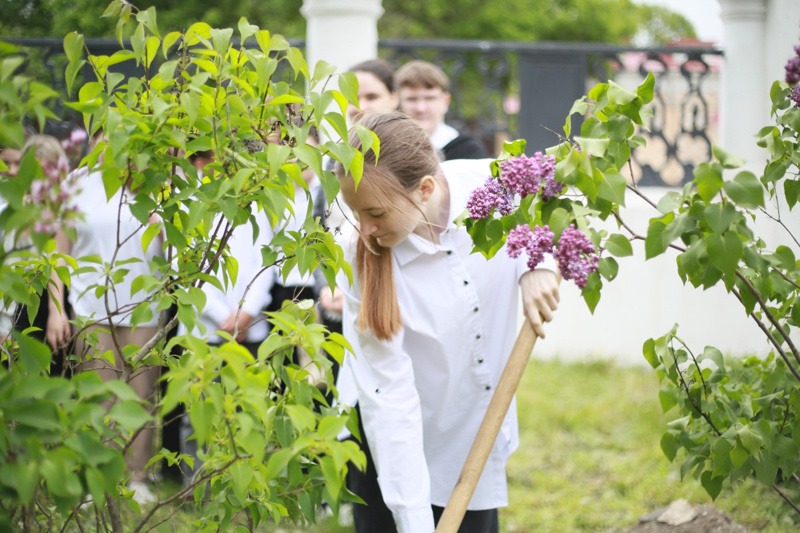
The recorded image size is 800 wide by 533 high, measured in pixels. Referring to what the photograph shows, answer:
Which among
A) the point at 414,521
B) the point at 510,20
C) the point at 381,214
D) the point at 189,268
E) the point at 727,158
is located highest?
the point at 510,20

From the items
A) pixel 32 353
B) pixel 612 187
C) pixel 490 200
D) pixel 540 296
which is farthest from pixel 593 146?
pixel 32 353

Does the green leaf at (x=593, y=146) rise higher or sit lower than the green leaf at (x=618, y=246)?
higher

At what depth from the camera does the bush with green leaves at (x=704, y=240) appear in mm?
1364

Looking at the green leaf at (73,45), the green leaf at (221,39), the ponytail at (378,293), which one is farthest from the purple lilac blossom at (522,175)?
the green leaf at (73,45)

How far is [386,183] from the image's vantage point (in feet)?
6.32

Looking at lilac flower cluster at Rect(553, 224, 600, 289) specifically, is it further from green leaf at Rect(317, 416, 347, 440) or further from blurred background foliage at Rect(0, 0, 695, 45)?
blurred background foliage at Rect(0, 0, 695, 45)

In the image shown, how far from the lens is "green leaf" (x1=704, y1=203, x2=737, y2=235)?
1.33 metres

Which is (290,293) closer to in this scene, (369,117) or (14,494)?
(369,117)

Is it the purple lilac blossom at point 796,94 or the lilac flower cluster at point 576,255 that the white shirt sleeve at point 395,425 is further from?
the purple lilac blossom at point 796,94

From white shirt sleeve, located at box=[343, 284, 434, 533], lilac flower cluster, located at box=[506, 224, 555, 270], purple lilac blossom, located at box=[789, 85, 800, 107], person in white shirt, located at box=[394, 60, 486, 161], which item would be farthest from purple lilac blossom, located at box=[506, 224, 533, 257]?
person in white shirt, located at box=[394, 60, 486, 161]

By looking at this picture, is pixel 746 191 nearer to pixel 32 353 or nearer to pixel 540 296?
pixel 540 296

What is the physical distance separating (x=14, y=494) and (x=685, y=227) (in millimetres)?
1182

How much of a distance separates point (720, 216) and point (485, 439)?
810 mm

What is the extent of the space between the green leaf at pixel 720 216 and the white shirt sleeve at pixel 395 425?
920 millimetres
